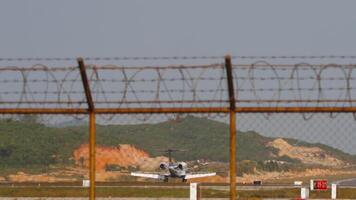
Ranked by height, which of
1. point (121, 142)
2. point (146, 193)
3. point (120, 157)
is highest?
point (121, 142)

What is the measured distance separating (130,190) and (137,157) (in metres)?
84.0

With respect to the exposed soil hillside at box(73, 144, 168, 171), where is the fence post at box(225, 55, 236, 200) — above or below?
below

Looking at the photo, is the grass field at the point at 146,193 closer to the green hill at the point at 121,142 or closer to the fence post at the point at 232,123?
the fence post at the point at 232,123

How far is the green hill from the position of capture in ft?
436

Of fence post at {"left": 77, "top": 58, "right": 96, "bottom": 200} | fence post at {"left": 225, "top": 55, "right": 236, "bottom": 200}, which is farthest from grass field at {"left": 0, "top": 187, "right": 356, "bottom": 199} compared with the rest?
fence post at {"left": 225, "top": 55, "right": 236, "bottom": 200}

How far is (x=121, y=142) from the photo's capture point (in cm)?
15125

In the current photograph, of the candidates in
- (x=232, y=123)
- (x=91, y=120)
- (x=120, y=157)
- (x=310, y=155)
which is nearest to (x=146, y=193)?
(x=91, y=120)

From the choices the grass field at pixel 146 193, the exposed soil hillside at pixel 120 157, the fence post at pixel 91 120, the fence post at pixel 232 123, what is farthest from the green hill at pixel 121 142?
the fence post at pixel 232 123

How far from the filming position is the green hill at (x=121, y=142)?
436 ft

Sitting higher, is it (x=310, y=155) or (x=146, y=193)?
(x=310, y=155)

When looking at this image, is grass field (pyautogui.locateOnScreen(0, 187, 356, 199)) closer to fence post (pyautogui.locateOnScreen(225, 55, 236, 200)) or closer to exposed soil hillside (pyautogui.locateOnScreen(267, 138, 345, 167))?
fence post (pyautogui.locateOnScreen(225, 55, 236, 200))

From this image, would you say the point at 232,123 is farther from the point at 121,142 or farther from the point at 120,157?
the point at 121,142

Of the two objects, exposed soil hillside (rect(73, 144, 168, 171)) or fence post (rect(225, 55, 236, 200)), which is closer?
fence post (rect(225, 55, 236, 200))

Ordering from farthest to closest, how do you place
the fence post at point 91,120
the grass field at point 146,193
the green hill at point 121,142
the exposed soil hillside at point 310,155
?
the exposed soil hillside at point 310,155 < the green hill at point 121,142 < the grass field at point 146,193 < the fence post at point 91,120
